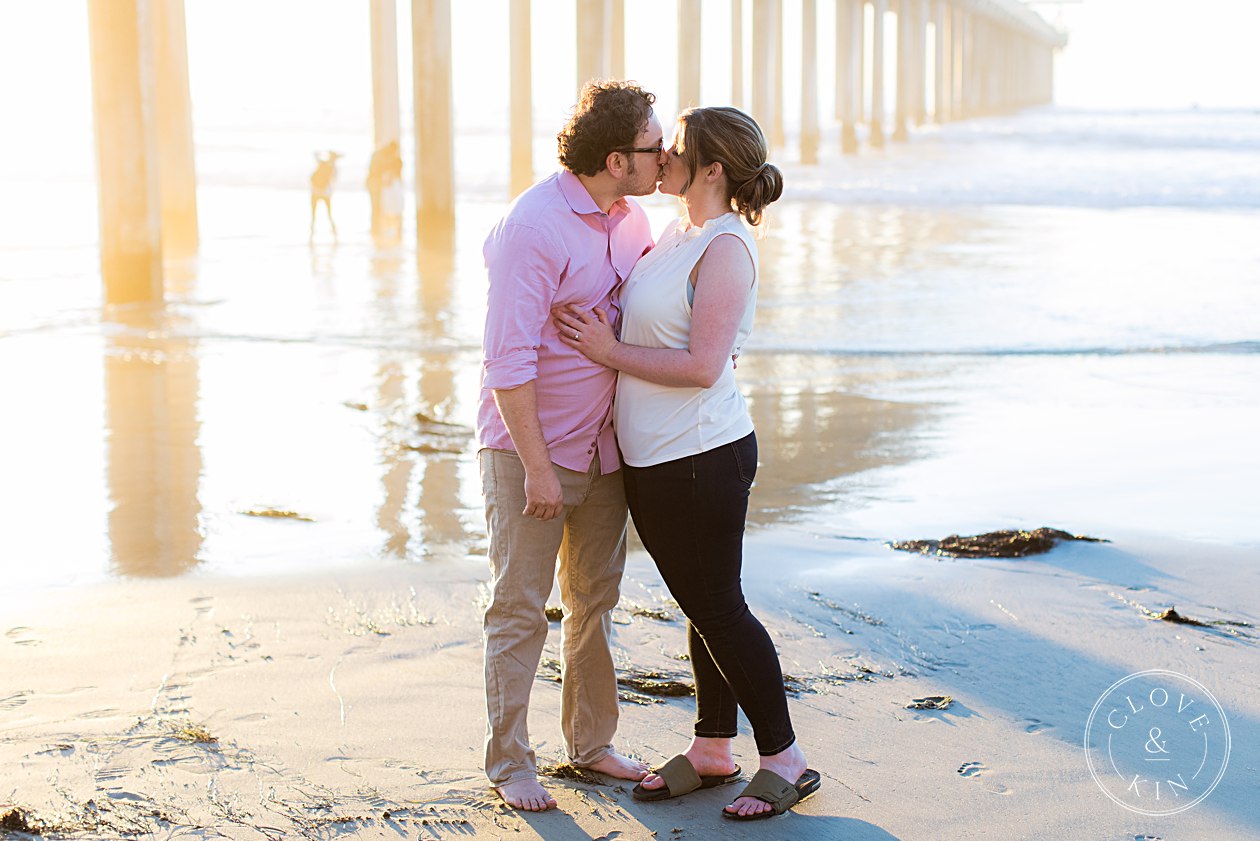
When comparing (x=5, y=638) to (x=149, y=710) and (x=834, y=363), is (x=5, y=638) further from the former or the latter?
(x=834, y=363)

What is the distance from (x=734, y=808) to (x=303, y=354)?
654 centimetres

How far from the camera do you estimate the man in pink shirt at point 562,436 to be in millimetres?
2627

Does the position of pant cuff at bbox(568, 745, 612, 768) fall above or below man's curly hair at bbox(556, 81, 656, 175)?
below

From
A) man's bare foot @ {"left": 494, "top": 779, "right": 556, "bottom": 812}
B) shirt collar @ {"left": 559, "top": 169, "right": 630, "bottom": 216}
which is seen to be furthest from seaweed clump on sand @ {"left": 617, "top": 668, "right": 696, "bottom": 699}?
shirt collar @ {"left": 559, "top": 169, "right": 630, "bottom": 216}

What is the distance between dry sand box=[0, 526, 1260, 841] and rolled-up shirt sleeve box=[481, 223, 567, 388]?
0.93m

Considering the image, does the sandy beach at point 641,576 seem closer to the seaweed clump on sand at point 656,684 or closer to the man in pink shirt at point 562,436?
the seaweed clump on sand at point 656,684

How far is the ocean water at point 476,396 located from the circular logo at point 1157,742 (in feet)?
4.68

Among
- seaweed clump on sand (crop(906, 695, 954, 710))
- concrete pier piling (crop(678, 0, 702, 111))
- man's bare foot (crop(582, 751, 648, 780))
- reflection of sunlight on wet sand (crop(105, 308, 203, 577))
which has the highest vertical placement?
concrete pier piling (crop(678, 0, 702, 111))

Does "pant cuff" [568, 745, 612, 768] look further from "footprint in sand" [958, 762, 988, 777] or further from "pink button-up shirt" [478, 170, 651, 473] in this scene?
"footprint in sand" [958, 762, 988, 777]

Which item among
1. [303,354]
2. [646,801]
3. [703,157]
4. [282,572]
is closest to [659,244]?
[703,157]

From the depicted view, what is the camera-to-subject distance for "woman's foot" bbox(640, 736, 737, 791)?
2898 mm

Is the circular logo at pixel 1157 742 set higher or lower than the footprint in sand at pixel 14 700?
lower

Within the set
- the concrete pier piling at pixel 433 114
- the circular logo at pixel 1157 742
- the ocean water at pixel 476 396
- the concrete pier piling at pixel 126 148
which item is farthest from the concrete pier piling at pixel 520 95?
the circular logo at pixel 1157 742

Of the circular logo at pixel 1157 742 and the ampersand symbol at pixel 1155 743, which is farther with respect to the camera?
the ampersand symbol at pixel 1155 743
